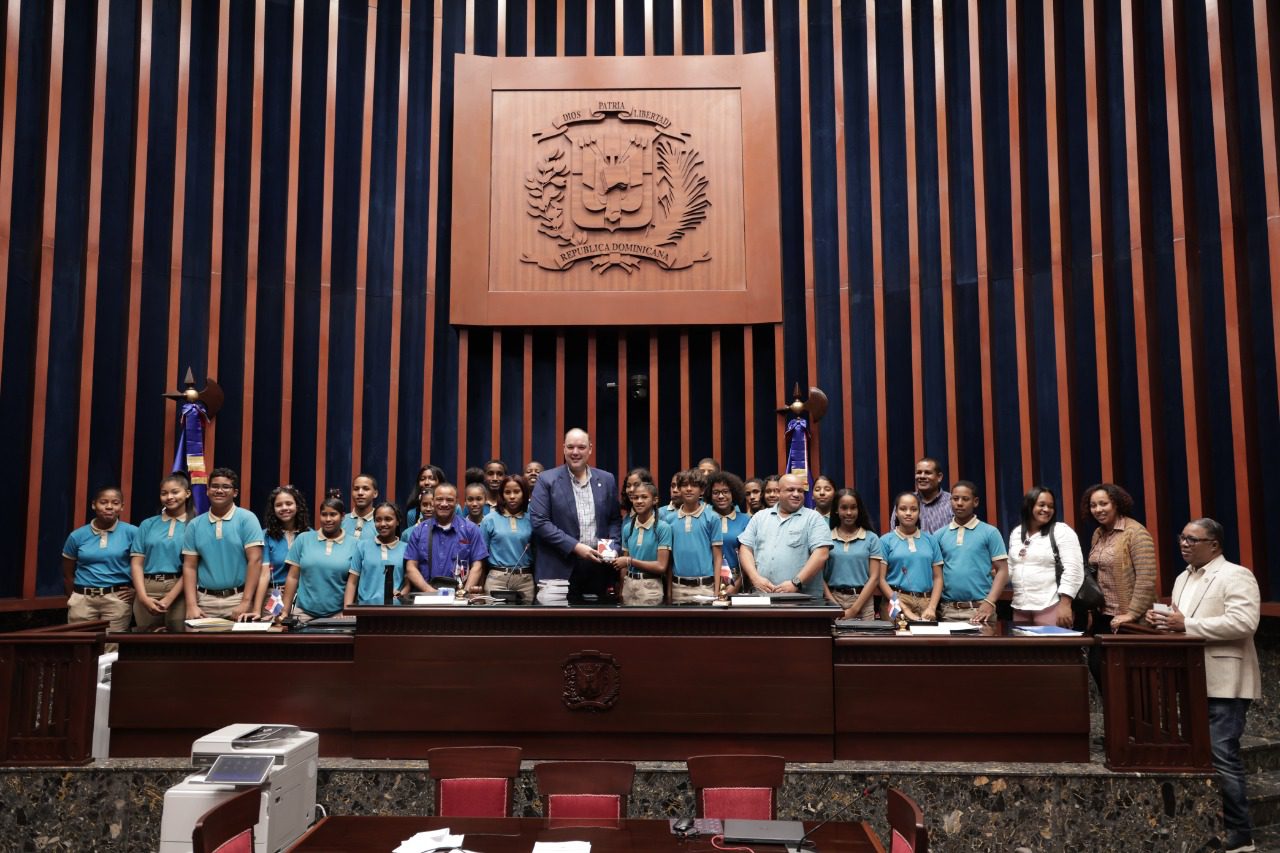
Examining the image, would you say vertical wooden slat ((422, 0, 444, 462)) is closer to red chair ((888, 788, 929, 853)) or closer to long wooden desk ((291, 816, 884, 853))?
long wooden desk ((291, 816, 884, 853))

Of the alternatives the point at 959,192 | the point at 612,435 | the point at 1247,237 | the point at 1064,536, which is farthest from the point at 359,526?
the point at 1247,237

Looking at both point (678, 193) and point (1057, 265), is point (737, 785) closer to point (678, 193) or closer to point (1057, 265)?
point (1057, 265)

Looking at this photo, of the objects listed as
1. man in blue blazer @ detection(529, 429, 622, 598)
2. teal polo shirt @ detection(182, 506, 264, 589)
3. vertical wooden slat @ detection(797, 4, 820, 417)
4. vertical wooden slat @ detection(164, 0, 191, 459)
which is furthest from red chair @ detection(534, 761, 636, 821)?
vertical wooden slat @ detection(164, 0, 191, 459)

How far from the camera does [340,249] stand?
7430mm

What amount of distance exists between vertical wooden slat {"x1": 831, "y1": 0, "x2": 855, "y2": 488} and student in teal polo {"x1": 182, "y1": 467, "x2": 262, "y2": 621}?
13.8 feet

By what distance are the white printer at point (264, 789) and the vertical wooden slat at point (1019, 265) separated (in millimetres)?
5045

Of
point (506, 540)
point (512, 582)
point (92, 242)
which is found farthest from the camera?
point (92, 242)

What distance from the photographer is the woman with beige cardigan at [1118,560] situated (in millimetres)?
4309

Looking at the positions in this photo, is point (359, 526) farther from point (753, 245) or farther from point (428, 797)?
point (753, 245)

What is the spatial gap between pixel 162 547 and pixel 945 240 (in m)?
5.54

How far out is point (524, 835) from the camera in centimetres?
250

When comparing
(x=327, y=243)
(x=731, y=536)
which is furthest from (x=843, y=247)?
(x=327, y=243)

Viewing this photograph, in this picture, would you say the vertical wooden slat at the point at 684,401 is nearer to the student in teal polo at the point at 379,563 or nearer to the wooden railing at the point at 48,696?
the student in teal polo at the point at 379,563

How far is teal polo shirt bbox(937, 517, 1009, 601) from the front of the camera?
4770 millimetres
